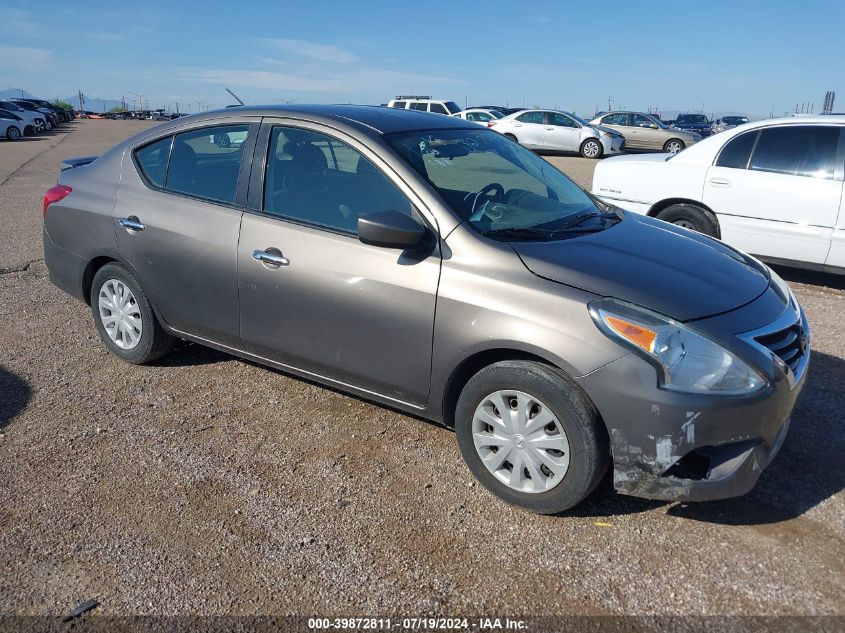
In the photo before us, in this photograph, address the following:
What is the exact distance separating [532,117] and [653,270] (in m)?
23.7

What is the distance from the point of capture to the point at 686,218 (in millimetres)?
7273

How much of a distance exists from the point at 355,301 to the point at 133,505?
1383 millimetres

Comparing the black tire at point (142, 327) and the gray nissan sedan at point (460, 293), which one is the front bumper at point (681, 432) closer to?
the gray nissan sedan at point (460, 293)

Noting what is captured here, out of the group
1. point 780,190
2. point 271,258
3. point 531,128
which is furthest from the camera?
point 531,128

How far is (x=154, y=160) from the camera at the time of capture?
4508mm

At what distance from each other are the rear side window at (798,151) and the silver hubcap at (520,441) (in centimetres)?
497

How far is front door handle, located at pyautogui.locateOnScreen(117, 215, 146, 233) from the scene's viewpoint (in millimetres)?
4355

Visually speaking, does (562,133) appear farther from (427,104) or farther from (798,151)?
(798,151)

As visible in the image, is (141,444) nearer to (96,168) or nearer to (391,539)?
(391,539)

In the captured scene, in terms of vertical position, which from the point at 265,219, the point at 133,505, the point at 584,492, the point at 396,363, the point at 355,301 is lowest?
the point at 133,505

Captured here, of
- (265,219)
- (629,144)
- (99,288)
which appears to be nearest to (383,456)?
(265,219)

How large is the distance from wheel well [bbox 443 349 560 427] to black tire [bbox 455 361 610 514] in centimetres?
5

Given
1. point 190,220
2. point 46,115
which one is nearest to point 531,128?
point 190,220

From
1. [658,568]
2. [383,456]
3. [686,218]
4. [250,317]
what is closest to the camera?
[658,568]
